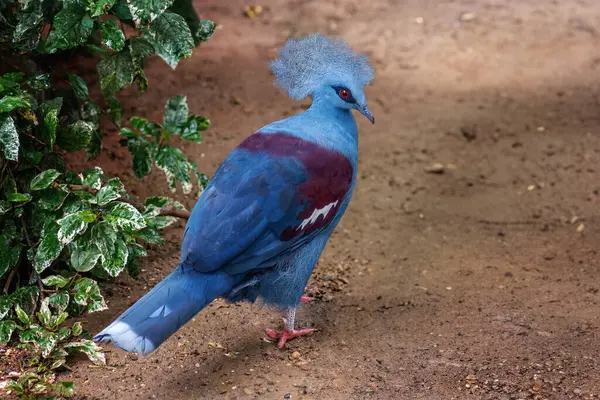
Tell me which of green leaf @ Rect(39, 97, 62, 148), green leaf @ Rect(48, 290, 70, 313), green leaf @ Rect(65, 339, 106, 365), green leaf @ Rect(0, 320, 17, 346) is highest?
green leaf @ Rect(39, 97, 62, 148)

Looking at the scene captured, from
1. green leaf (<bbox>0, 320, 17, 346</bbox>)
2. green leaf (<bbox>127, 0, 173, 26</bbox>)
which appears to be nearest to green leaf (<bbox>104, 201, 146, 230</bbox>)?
green leaf (<bbox>0, 320, 17, 346</bbox>)

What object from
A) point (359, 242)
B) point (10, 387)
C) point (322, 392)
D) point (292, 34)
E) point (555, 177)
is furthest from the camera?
point (292, 34)

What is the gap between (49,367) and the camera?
9.36ft

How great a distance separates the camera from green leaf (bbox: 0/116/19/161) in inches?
111

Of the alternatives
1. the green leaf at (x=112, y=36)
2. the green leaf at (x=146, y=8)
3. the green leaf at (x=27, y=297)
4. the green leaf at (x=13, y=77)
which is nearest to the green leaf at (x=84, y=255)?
the green leaf at (x=27, y=297)

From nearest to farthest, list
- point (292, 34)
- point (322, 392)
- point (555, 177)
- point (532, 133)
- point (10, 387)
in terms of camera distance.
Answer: point (10, 387) < point (322, 392) < point (555, 177) < point (532, 133) < point (292, 34)

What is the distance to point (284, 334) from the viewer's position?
3.14 m

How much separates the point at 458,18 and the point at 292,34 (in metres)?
1.59

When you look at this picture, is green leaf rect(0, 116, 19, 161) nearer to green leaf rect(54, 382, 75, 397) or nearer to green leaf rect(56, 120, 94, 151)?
green leaf rect(56, 120, 94, 151)

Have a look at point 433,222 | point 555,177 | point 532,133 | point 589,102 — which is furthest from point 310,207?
point 589,102

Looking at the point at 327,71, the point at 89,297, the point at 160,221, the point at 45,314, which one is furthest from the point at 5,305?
the point at 327,71

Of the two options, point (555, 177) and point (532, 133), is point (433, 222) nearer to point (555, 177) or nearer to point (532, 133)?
point (555, 177)

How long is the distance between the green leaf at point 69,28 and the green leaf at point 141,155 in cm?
74

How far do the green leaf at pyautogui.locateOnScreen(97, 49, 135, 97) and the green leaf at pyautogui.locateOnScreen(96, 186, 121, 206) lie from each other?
0.49 metres
